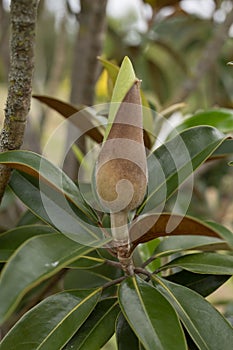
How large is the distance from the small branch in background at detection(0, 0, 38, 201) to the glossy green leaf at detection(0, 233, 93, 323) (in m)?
0.14

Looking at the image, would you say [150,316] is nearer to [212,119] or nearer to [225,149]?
[225,149]

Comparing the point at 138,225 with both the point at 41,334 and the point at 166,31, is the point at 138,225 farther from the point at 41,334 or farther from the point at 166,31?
the point at 166,31

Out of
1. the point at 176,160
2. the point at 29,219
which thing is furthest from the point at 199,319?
the point at 29,219

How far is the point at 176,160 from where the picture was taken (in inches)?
27.7

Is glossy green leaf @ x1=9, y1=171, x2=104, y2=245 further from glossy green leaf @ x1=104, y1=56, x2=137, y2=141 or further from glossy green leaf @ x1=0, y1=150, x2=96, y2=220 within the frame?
glossy green leaf @ x1=104, y1=56, x2=137, y2=141

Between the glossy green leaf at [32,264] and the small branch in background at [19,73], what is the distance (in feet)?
0.46

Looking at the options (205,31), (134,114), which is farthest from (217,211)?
(134,114)

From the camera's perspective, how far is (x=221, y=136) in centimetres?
69

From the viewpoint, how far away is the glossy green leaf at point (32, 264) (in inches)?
19.2

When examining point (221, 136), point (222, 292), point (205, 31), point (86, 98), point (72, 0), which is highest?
point (205, 31)

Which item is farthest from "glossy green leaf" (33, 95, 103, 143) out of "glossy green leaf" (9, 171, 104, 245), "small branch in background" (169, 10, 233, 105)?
"small branch in background" (169, 10, 233, 105)

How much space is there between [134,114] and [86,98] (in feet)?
2.40

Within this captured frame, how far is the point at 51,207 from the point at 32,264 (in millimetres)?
186

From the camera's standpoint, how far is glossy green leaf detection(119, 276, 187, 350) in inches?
22.3
